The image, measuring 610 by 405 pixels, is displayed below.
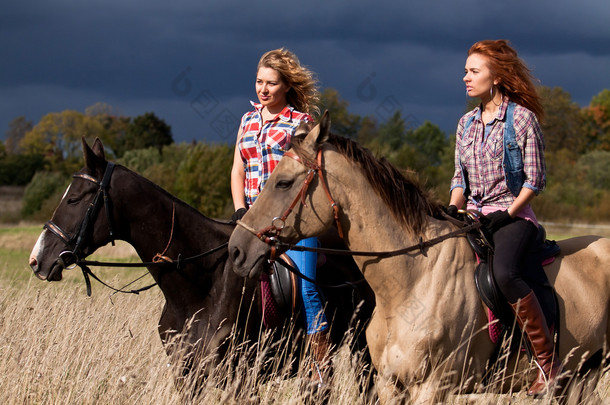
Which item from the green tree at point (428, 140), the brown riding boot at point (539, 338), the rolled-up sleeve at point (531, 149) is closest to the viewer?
the brown riding boot at point (539, 338)

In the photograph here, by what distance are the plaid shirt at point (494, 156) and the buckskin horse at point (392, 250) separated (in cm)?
44

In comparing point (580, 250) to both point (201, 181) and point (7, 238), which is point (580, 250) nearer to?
point (7, 238)

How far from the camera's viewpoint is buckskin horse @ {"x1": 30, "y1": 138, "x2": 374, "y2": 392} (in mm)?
4605

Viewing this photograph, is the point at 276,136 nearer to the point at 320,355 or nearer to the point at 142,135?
the point at 320,355

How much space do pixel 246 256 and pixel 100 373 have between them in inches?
64.7

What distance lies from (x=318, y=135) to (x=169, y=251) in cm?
173

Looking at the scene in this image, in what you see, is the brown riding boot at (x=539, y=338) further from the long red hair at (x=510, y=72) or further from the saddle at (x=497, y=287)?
the long red hair at (x=510, y=72)

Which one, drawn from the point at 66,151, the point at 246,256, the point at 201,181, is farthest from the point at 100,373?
the point at 66,151

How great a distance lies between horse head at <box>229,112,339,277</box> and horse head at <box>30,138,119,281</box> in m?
1.44

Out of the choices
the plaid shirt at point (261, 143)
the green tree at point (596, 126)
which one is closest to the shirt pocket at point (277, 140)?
the plaid shirt at point (261, 143)

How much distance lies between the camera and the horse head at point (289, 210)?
3.69 meters

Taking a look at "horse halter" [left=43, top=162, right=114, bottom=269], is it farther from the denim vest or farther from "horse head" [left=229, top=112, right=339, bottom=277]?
the denim vest

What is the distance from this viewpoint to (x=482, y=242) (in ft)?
13.6

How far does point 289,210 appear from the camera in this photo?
3.70m
